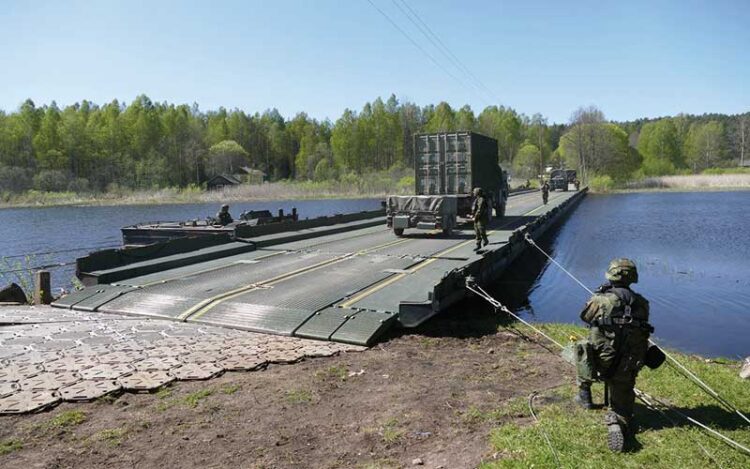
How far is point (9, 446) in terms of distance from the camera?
16.8 ft

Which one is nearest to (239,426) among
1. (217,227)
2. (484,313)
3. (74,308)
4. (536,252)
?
(74,308)

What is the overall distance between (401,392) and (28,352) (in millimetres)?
5072

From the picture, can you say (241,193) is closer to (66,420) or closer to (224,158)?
(224,158)

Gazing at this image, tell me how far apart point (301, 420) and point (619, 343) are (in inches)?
127

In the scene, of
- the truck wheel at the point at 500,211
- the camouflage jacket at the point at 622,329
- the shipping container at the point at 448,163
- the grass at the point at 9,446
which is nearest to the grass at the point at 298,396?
the grass at the point at 9,446

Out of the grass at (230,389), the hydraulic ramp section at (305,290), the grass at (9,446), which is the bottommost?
the grass at (230,389)

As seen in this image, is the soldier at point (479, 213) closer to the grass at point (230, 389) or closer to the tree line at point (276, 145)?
the grass at point (230, 389)

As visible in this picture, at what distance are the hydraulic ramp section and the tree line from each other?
3001 inches

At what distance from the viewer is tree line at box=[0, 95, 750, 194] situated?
307 ft

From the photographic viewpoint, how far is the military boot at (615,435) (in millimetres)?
4957

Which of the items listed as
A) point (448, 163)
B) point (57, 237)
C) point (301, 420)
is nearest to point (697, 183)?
point (448, 163)

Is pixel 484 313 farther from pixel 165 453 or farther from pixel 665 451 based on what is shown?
pixel 165 453

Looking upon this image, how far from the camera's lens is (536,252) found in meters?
24.7

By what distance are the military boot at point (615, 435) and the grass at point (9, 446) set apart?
209 inches
